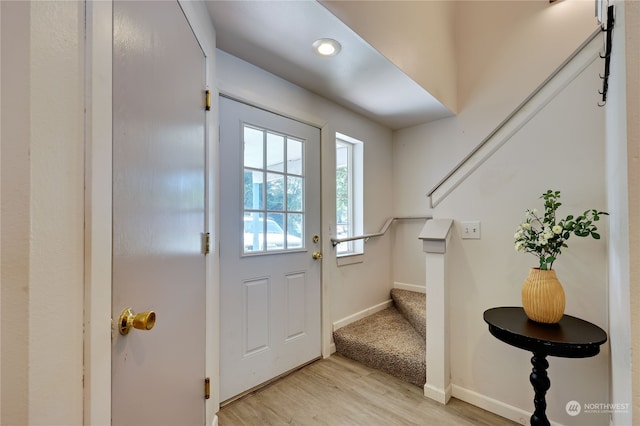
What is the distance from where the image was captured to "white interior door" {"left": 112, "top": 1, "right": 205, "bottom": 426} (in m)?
0.67

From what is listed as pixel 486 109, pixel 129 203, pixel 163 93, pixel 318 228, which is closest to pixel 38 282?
pixel 129 203

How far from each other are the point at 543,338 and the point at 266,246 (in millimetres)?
1601

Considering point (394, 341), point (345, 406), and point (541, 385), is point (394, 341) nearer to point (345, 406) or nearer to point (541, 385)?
point (345, 406)

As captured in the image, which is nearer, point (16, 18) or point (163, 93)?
point (16, 18)

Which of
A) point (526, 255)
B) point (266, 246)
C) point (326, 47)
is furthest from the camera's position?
point (266, 246)

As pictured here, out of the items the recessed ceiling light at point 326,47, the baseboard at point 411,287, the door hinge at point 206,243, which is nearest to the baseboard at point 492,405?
the baseboard at point 411,287

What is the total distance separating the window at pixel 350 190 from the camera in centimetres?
284

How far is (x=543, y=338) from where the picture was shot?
3.79 ft

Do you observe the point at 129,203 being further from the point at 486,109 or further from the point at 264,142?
the point at 486,109

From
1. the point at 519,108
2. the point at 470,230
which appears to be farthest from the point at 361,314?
the point at 519,108

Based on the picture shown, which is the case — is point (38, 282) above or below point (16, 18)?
below

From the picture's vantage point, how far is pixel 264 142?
1981 millimetres

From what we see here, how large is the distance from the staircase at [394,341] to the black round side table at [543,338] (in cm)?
73

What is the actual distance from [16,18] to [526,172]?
2050mm
